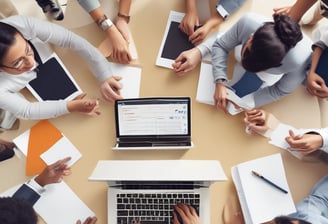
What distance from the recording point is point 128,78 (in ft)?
4.50

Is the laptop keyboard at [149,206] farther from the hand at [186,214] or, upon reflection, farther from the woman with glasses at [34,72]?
the woman with glasses at [34,72]

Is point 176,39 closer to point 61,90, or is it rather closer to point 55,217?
point 61,90

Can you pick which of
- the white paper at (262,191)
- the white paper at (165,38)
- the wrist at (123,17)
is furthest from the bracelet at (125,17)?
the white paper at (262,191)

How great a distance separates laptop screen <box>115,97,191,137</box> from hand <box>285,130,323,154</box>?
322 mm

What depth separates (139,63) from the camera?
1.38 meters

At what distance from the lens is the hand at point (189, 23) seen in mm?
1374

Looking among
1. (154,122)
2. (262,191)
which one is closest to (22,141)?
(154,122)

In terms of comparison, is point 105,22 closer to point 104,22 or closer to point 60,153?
point 104,22

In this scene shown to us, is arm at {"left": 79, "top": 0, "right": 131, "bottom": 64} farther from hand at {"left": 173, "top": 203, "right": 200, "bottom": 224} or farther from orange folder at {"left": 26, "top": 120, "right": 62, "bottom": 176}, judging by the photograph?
hand at {"left": 173, "top": 203, "right": 200, "bottom": 224}

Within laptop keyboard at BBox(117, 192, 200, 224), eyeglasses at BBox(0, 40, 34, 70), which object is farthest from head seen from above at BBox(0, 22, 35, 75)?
laptop keyboard at BBox(117, 192, 200, 224)

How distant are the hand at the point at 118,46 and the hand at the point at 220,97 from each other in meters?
0.29

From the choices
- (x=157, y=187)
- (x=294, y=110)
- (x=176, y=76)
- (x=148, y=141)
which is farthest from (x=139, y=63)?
(x=294, y=110)

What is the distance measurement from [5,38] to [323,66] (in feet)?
2.99

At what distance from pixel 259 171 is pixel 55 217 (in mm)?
629
